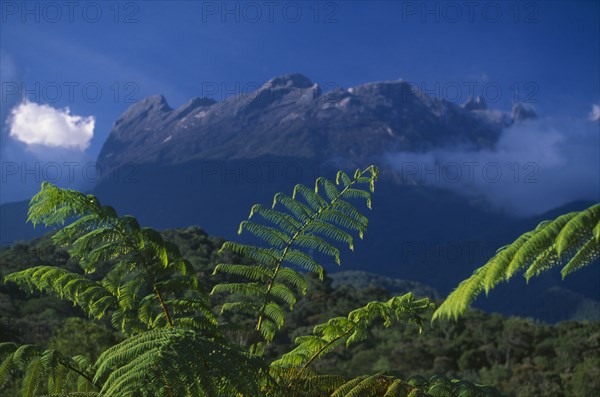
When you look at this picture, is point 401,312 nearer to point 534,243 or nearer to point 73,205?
point 534,243

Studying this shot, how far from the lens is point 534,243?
364 cm

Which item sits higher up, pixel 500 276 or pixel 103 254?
pixel 103 254

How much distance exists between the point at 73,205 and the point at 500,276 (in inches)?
129

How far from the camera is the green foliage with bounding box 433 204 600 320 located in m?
3.54

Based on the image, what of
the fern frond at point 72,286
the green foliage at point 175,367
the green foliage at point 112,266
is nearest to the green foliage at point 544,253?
the green foliage at point 175,367

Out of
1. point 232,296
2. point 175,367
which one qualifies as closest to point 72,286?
point 232,296

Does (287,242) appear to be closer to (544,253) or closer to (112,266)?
(112,266)

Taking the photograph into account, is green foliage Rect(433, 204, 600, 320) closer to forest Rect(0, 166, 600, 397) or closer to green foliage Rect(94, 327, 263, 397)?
forest Rect(0, 166, 600, 397)

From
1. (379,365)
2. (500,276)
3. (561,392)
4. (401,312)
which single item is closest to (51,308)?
(379,365)

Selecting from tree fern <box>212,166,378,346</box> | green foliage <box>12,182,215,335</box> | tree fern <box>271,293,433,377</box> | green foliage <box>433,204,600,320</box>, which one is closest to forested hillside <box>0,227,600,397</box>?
green foliage <box>12,182,215,335</box>

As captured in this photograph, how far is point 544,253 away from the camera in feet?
12.4

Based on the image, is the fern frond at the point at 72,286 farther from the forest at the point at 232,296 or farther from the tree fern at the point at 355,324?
the tree fern at the point at 355,324

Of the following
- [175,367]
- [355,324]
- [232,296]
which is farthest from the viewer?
[232,296]

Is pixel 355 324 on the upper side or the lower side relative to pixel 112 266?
lower
